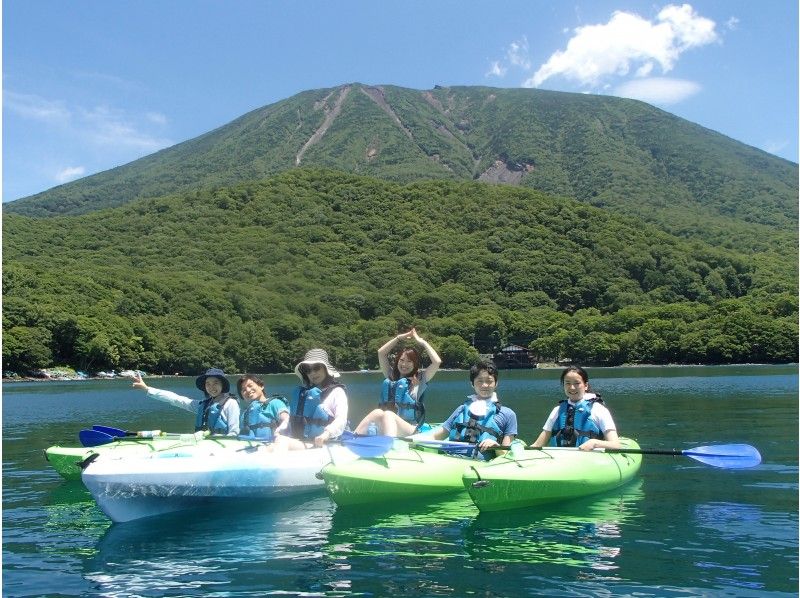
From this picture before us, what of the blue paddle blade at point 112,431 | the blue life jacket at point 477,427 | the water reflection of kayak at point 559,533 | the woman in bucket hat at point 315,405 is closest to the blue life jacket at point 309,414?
the woman in bucket hat at point 315,405

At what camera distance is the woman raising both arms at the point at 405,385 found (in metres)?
11.1

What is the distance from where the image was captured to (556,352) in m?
97.4

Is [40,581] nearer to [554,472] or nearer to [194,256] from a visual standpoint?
[554,472]

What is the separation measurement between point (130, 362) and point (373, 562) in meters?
81.0

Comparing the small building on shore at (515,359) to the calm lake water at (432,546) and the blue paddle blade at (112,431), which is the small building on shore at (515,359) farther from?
the blue paddle blade at (112,431)

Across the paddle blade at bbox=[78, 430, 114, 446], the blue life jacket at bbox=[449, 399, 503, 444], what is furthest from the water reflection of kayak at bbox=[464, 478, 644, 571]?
the paddle blade at bbox=[78, 430, 114, 446]

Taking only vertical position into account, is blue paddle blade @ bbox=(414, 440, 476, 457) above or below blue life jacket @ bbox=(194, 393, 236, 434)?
below

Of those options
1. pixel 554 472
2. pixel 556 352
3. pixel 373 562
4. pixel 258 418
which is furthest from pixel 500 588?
pixel 556 352

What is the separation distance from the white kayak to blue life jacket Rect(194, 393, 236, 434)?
52.4 inches

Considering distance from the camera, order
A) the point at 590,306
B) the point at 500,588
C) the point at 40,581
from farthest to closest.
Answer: the point at 590,306, the point at 40,581, the point at 500,588

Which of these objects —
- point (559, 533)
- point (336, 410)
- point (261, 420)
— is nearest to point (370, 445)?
point (336, 410)

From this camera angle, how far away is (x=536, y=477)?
896cm

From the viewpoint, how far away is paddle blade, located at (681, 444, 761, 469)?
32.4 feet

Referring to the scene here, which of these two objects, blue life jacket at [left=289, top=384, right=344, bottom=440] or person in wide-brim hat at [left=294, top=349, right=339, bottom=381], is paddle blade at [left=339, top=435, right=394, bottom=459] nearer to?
blue life jacket at [left=289, top=384, right=344, bottom=440]
